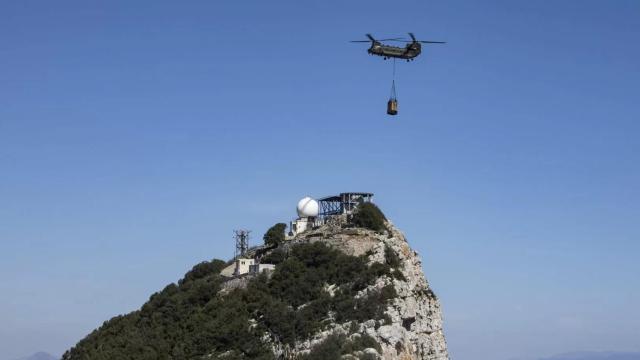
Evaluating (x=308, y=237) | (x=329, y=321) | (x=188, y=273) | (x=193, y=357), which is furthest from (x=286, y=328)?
(x=188, y=273)

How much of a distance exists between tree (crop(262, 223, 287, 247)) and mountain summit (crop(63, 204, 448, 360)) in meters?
0.19

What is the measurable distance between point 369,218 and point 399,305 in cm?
1817

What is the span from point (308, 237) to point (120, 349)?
97.4ft

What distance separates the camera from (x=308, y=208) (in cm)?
13112

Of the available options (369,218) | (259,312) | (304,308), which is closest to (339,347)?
(304,308)

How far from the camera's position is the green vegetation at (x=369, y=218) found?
119637 mm

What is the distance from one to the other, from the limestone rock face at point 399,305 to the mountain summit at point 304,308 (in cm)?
15

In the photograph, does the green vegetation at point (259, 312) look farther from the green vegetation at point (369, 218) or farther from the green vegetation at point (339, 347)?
the green vegetation at point (369, 218)

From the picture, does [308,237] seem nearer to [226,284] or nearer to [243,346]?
[226,284]

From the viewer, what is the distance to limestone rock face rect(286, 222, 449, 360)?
328ft

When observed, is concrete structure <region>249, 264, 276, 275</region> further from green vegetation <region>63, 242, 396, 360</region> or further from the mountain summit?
green vegetation <region>63, 242, 396, 360</region>

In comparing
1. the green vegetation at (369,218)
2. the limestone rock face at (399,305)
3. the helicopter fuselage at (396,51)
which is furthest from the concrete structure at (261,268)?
the helicopter fuselage at (396,51)

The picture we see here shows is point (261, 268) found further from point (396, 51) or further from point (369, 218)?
point (396, 51)

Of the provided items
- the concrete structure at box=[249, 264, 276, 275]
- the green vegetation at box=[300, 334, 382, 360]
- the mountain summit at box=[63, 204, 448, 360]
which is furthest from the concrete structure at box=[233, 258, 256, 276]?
the green vegetation at box=[300, 334, 382, 360]
